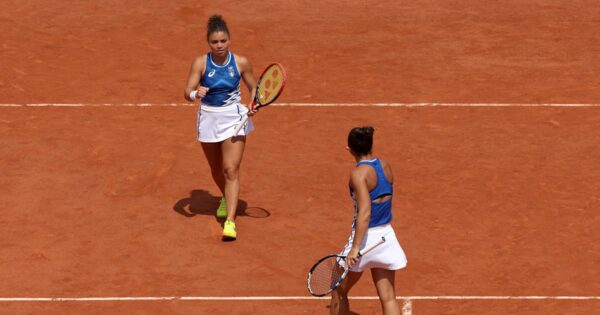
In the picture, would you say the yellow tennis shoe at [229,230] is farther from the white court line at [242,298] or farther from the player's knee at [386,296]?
the player's knee at [386,296]

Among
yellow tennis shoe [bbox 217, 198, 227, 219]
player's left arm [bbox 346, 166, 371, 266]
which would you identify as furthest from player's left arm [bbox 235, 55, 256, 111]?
player's left arm [bbox 346, 166, 371, 266]

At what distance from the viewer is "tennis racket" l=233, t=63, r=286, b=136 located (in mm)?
14805

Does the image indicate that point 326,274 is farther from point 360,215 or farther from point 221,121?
point 221,121

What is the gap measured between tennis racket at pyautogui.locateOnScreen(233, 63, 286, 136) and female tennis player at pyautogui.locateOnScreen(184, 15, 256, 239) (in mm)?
83

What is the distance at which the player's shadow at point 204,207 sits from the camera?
16.1 m

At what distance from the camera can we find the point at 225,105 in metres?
15.3

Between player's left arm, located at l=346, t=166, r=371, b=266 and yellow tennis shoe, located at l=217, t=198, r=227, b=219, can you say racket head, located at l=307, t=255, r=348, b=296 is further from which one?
yellow tennis shoe, located at l=217, t=198, r=227, b=219

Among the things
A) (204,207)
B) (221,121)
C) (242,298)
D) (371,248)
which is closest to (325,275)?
(371,248)

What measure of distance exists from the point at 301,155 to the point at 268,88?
2986mm

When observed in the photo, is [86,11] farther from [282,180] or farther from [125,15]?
[282,180]

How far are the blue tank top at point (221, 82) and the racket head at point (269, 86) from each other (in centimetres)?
29

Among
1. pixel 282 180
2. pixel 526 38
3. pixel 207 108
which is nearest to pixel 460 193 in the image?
pixel 282 180

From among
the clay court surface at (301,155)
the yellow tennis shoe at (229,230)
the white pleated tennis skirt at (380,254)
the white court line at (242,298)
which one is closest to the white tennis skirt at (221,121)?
the yellow tennis shoe at (229,230)

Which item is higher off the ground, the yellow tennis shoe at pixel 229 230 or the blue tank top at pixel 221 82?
the blue tank top at pixel 221 82
